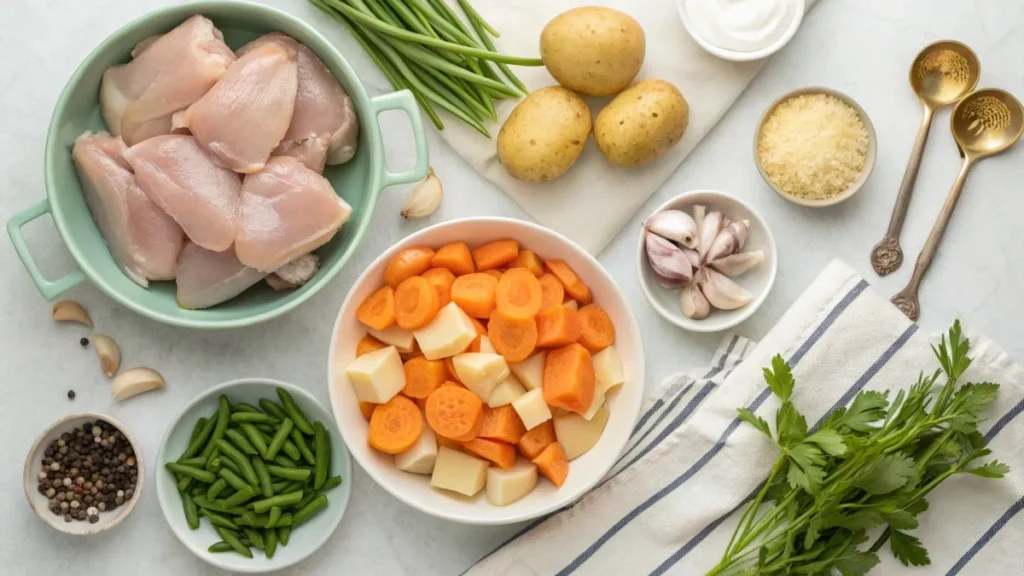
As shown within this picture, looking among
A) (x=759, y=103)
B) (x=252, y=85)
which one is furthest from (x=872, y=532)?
(x=252, y=85)

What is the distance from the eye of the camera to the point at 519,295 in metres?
→ 1.81

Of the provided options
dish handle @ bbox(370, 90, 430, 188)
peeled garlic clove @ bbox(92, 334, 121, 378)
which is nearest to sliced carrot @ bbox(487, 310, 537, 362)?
dish handle @ bbox(370, 90, 430, 188)

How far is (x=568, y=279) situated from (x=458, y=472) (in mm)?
457

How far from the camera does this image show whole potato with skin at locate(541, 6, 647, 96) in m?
1.85

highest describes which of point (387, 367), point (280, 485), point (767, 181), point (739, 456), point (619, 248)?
point (767, 181)

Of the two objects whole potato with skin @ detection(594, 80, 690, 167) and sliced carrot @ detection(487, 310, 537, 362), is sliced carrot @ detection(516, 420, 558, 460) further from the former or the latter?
whole potato with skin @ detection(594, 80, 690, 167)

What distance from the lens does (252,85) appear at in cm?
173

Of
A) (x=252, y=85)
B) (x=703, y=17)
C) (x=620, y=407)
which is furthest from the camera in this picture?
(x=703, y=17)

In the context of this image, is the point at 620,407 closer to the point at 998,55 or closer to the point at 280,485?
the point at 280,485

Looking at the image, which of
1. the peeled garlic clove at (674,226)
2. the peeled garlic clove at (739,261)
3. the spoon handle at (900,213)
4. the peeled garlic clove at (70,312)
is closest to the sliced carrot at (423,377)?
the peeled garlic clove at (674,226)

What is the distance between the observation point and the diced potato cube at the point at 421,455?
1827mm

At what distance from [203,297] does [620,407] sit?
88 cm

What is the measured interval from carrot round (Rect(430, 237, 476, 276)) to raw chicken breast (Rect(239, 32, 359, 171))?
1.01ft

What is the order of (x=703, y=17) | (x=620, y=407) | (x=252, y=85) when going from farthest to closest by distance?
1. (x=703, y=17)
2. (x=620, y=407)
3. (x=252, y=85)
